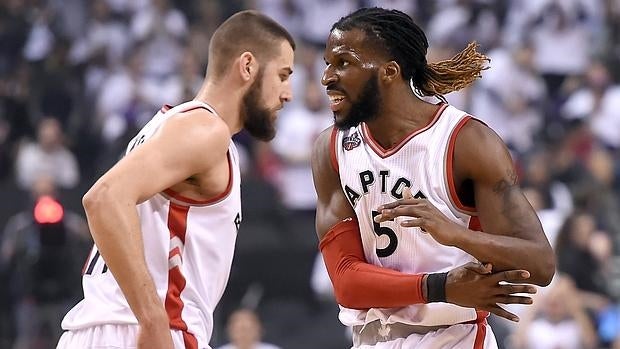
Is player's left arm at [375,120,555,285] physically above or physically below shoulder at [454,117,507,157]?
below

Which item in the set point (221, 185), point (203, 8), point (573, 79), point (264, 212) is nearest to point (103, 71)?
point (203, 8)

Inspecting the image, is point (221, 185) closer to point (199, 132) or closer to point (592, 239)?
point (199, 132)

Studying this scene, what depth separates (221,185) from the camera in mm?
4703

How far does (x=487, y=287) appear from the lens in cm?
424

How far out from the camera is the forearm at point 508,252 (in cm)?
420

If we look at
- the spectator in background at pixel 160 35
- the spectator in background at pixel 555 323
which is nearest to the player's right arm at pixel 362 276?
→ the spectator in background at pixel 555 323

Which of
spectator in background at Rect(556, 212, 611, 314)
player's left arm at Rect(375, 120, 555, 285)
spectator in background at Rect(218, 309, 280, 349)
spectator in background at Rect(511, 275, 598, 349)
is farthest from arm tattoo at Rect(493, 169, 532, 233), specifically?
spectator in background at Rect(556, 212, 611, 314)

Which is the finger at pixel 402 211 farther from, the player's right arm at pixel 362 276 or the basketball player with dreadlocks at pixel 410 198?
the player's right arm at pixel 362 276

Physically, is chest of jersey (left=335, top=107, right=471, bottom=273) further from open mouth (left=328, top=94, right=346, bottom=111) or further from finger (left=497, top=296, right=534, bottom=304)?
finger (left=497, top=296, right=534, bottom=304)

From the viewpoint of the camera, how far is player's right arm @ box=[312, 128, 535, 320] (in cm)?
425

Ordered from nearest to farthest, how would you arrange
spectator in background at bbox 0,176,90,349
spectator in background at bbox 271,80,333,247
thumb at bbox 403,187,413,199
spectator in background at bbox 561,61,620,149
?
thumb at bbox 403,187,413,199, spectator in background at bbox 0,176,90,349, spectator in background at bbox 271,80,333,247, spectator in background at bbox 561,61,620,149

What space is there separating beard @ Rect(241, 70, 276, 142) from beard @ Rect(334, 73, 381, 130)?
487mm

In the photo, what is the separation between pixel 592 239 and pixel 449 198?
6.19 metres

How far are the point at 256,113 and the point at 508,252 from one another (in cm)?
133
